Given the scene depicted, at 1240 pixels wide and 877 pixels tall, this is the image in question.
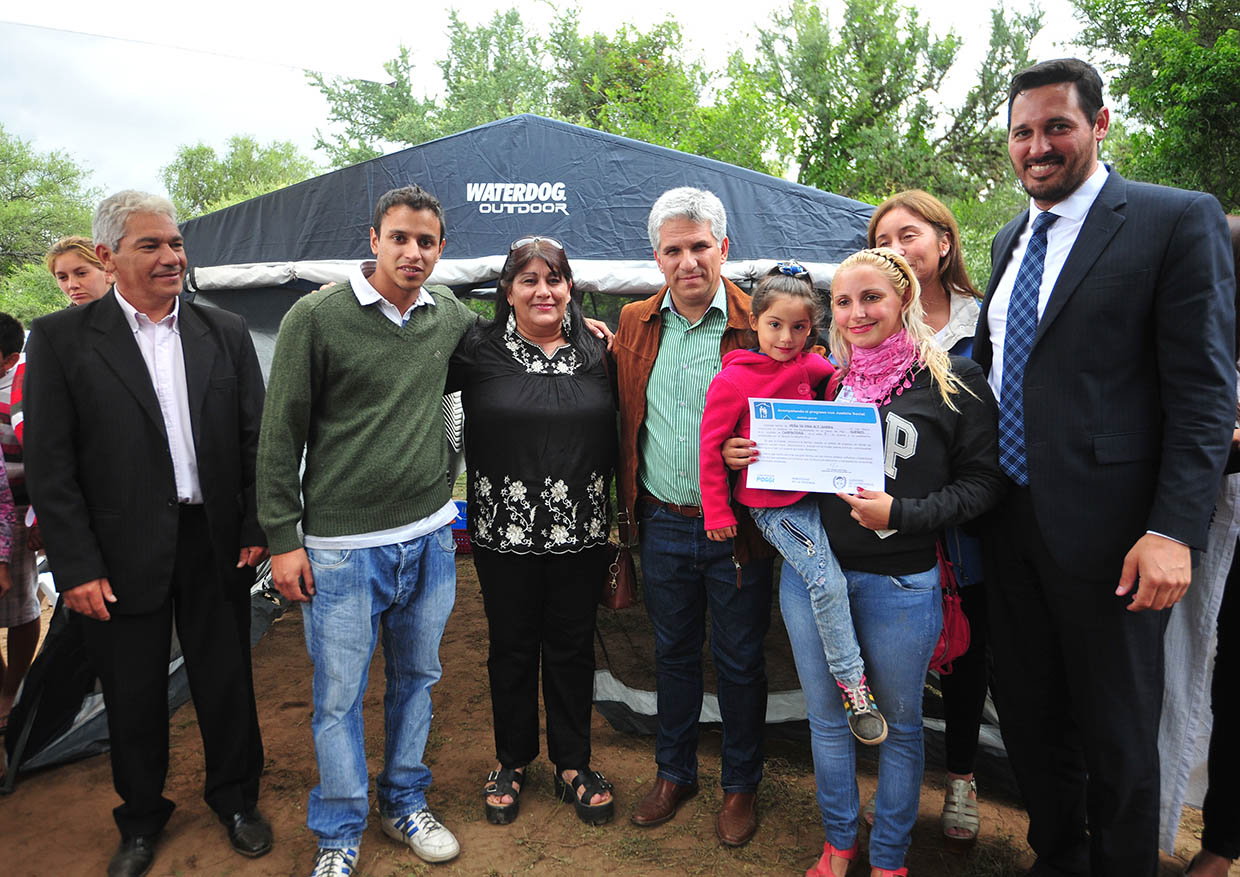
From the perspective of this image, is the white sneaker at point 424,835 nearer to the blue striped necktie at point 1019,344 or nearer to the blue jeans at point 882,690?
the blue jeans at point 882,690

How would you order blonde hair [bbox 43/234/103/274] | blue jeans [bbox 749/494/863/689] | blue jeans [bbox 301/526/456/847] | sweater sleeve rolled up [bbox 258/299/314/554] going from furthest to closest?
blonde hair [bbox 43/234/103/274]
blue jeans [bbox 301/526/456/847]
sweater sleeve rolled up [bbox 258/299/314/554]
blue jeans [bbox 749/494/863/689]

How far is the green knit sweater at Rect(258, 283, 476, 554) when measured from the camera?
2.43m

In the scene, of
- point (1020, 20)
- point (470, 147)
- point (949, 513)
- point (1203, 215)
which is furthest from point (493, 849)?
point (1020, 20)

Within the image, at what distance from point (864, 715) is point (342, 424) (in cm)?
175

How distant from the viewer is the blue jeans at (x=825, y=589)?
2.26 metres

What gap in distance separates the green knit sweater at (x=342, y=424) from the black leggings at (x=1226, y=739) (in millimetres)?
2494

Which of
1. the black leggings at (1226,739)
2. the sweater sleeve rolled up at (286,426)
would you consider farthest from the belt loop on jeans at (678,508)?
the black leggings at (1226,739)

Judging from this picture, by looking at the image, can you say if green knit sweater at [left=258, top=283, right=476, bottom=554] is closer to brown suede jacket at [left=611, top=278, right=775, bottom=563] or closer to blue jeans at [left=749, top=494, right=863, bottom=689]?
brown suede jacket at [left=611, top=278, right=775, bottom=563]

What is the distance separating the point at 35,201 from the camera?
3219 centimetres

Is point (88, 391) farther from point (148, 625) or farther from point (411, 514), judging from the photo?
point (411, 514)

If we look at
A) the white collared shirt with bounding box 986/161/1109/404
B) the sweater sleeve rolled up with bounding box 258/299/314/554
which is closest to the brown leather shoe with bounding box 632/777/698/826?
the sweater sleeve rolled up with bounding box 258/299/314/554

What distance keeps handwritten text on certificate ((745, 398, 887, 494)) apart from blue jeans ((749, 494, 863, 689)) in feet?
0.41

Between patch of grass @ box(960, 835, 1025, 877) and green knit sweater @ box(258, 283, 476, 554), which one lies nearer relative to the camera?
green knit sweater @ box(258, 283, 476, 554)

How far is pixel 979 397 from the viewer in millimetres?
2238
